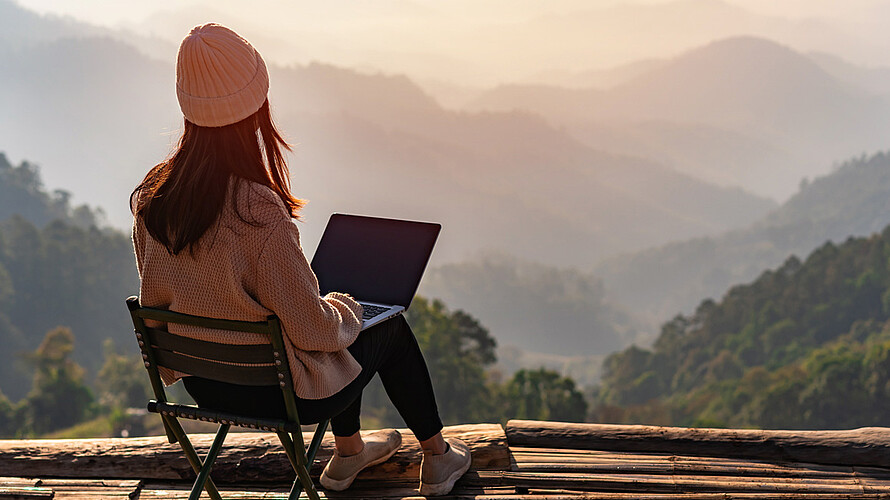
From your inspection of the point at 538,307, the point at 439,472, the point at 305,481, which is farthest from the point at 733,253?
the point at 305,481

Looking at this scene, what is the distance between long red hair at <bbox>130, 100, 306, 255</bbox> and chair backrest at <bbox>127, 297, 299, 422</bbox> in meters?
0.14

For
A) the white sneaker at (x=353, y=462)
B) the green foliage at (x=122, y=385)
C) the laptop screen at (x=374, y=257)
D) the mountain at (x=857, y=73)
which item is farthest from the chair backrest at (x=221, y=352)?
the mountain at (x=857, y=73)

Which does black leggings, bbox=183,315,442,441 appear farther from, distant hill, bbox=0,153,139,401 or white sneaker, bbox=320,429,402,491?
distant hill, bbox=0,153,139,401

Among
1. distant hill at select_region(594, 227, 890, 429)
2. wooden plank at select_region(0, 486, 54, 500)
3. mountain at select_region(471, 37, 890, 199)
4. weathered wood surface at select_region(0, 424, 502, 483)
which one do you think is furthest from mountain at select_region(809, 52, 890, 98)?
wooden plank at select_region(0, 486, 54, 500)

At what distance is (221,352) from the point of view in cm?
155

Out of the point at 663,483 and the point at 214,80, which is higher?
the point at 214,80

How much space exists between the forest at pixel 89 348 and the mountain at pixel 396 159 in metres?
53.9

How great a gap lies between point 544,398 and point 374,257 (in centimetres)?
3015

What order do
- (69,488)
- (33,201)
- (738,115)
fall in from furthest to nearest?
(738,115) → (33,201) → (69,488)

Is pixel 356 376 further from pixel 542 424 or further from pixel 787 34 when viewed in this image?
pixel 787 34

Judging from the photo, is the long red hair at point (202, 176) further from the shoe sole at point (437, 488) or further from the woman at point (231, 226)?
the shoe sole at point (437, 488)

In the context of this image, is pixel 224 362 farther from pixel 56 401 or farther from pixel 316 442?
pixel 56 401

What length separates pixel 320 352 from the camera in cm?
165

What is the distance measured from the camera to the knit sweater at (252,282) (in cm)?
150
